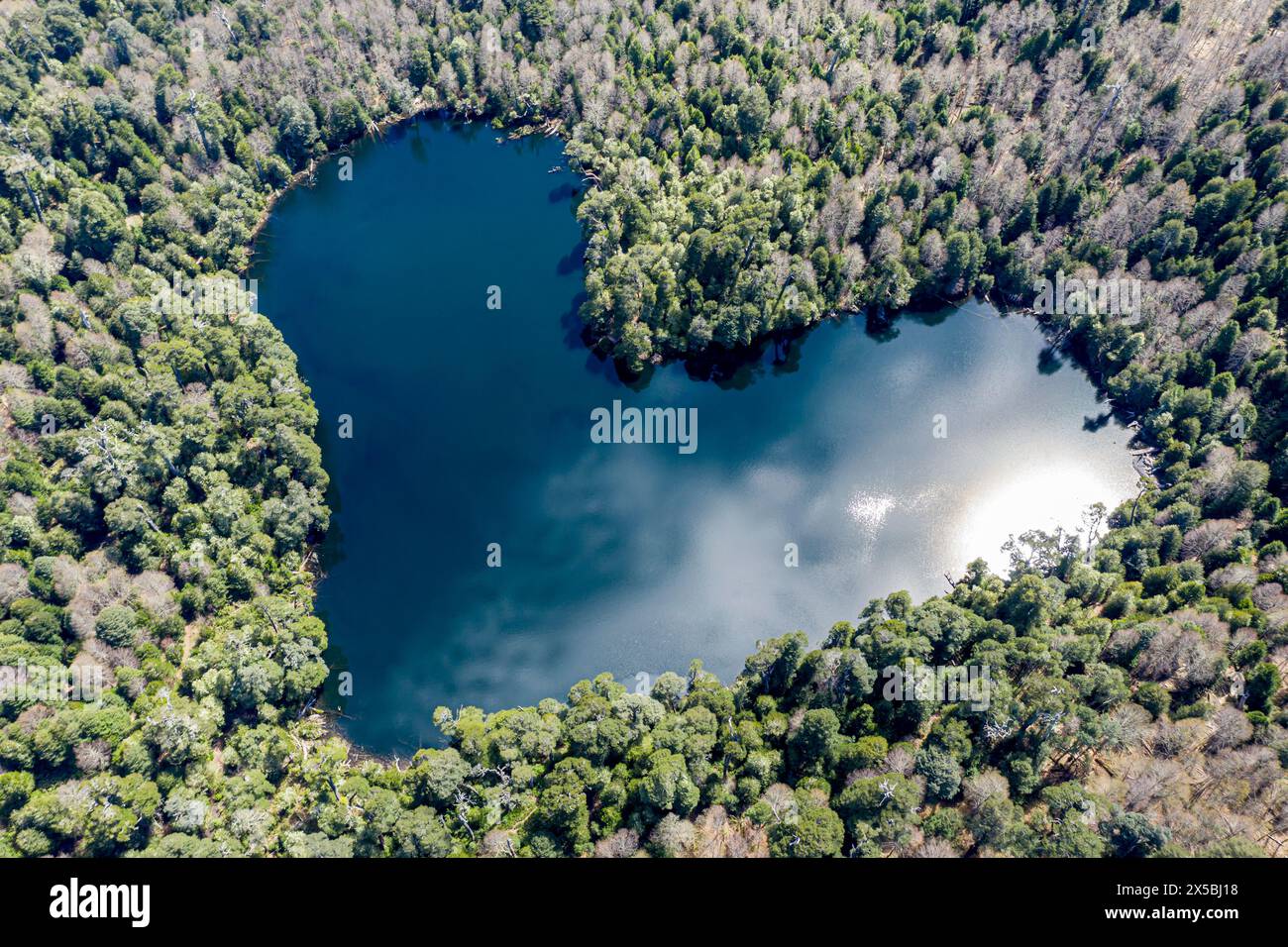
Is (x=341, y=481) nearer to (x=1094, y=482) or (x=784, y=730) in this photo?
(x=784, y=730)

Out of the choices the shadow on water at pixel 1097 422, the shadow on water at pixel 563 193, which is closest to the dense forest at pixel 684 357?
the shadow on water at pixel 1097 422

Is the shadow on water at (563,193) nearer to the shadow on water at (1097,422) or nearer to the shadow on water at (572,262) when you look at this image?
the shadow on water at (572,262)

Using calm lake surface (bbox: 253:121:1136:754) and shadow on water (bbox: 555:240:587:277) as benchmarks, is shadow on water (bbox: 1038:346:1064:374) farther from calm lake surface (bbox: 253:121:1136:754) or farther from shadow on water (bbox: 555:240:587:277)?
shadow on water (bbox: 555:240:587:277)

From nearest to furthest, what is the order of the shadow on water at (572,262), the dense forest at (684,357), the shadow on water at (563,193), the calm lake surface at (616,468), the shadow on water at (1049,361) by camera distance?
the dense forest at (684,357) → the calm lake surface at (616,468) → the shadow on water at (1049,361) → the shadow on water at (572,262) → the shadow on water at (563,193)

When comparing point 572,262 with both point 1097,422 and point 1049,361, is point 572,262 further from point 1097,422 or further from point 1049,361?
point 1097,422

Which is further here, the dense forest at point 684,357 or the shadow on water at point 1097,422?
the shadow on water at point 1097,422
